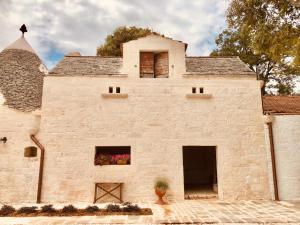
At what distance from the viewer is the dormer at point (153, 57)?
37.5 feet

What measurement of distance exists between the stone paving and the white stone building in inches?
50.4

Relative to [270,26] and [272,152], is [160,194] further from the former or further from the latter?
[270,26]

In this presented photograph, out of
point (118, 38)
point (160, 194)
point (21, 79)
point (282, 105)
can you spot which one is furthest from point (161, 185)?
point (118, 38)

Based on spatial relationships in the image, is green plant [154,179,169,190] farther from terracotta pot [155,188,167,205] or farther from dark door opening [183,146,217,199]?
dark door opening [183,146,217,199]

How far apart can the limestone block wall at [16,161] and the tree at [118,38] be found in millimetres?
13296

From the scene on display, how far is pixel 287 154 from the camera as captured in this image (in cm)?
1057

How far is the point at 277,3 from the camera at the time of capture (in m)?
9.64

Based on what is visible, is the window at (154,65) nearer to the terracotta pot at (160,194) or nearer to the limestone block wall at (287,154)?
the terracotta pot at (160,194)

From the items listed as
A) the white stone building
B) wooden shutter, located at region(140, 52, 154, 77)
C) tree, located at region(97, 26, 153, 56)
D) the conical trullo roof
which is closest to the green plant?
the white stone building

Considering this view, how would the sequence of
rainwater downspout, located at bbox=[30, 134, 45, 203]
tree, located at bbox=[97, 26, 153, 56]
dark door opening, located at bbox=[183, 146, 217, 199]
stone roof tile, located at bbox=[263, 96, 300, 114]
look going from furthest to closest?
tree, located at bbox=[97, 26, 153, 56] → dark door opening, located at bbox=[183, 146, 217, 199] → stone roof tile, located at bbox=[263, 96, 300, 114] → rainwater downspout, located at bbox=[30, 134, 45, 203]

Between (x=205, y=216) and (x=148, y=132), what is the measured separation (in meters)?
4.20

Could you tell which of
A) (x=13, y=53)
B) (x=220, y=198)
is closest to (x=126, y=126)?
(x=220, y=198)

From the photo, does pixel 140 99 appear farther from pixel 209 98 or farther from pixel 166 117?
pixel 209 98

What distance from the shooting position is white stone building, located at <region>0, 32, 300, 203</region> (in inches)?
401
